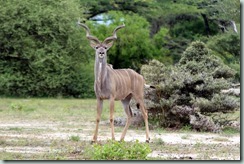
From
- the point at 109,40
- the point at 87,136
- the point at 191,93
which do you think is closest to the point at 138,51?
the point at 191,93

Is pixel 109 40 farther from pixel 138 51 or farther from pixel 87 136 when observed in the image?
pixel 138 51

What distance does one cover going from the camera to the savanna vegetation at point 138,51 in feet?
43.0

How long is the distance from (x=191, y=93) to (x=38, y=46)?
513 inches

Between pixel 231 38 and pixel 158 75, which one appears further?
pixel 231 38

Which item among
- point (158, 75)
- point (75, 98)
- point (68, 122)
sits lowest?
point (75, 98)

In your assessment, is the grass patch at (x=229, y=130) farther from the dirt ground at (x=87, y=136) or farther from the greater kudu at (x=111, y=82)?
the greater kudu at (x=111, y=82)

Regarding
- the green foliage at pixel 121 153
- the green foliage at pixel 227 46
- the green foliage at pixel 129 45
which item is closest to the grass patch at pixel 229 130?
the green foliage at pixel 121 153

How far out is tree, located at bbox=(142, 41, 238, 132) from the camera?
12.8 metres

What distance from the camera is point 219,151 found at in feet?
31.8

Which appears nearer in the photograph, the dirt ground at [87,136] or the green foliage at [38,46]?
the dirt ground at [87,136]

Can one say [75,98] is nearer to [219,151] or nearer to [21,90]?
[21,90]

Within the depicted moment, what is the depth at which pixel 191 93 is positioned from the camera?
13125 mm

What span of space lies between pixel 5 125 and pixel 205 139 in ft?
14.3

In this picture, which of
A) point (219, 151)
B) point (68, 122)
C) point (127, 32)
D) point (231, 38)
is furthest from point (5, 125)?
point (231, 38)
